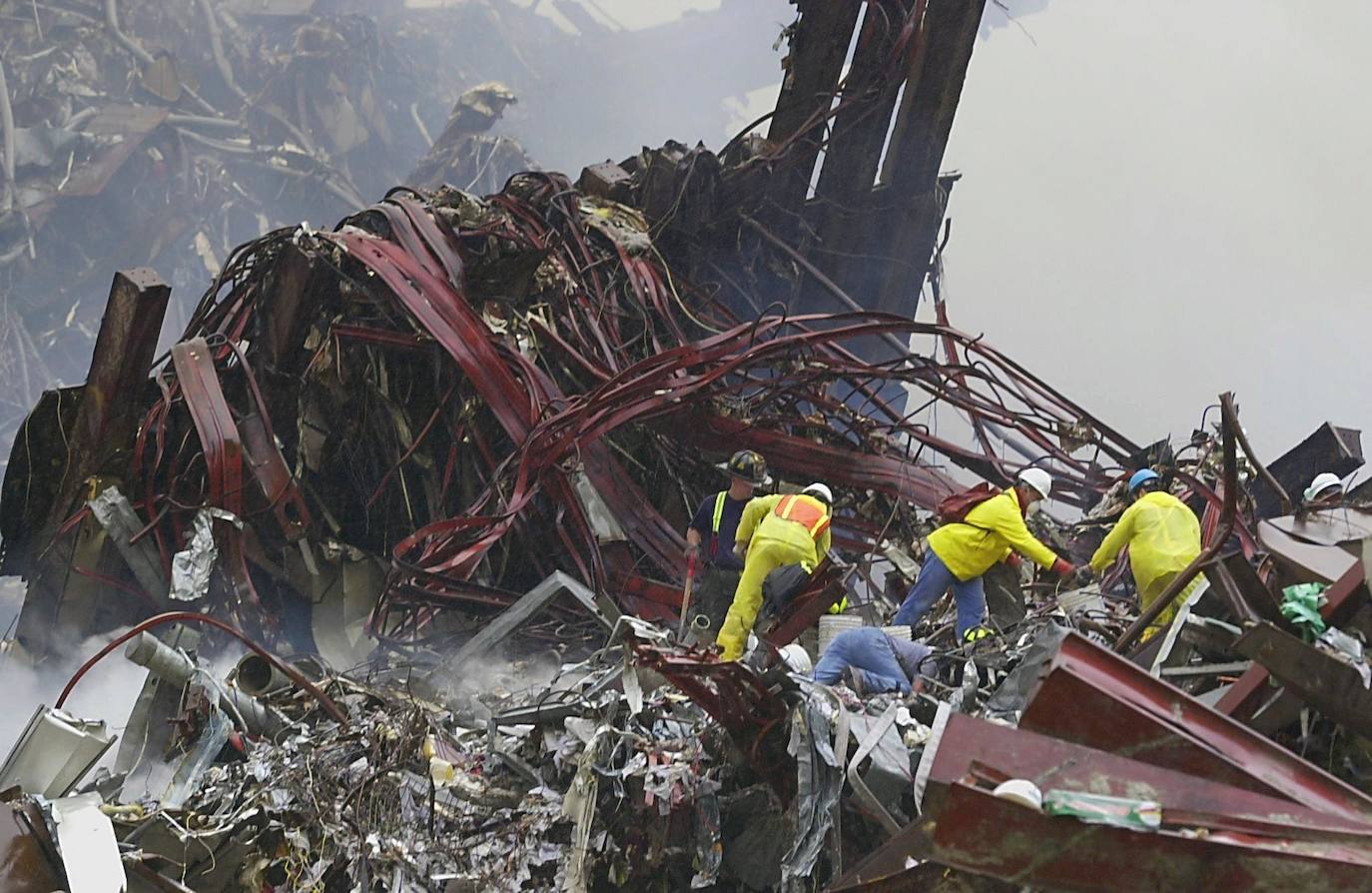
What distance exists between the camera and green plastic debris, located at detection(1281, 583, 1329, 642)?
312 cm

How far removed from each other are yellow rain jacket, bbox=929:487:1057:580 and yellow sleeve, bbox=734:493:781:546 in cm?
88

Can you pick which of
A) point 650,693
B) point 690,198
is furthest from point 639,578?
point 690,198

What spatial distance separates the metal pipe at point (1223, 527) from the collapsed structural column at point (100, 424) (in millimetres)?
5872

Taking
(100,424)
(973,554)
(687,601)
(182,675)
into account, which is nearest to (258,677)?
(182,675)

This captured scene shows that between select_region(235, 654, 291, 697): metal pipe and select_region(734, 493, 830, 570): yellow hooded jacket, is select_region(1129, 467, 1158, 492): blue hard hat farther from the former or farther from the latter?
select_region(235, 654, 291, 697): metal pipe

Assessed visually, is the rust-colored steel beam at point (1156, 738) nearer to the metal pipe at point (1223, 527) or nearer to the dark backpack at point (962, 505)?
the metal pipe at point (1223, 527)

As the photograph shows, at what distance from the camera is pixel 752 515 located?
262 inches

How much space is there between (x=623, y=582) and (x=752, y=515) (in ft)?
5.47

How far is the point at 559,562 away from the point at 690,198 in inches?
168

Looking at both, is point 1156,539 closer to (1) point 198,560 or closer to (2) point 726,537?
(2) point 726,537

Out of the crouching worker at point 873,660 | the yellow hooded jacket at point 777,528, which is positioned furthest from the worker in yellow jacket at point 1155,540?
the yellow hooded jacket at point 777,528

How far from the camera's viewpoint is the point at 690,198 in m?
11.2

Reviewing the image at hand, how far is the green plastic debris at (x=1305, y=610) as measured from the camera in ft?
10.2

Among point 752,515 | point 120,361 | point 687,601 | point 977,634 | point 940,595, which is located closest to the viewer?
point 977,634
